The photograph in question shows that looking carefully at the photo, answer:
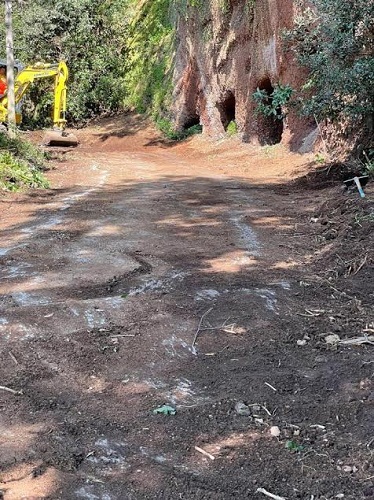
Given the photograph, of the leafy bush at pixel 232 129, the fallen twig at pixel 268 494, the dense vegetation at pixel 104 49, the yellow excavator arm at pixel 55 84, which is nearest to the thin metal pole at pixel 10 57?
the yellow excavator arm at pixel 55 84

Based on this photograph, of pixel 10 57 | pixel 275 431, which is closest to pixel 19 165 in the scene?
pixel 10 57

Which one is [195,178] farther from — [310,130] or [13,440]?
[13,440]

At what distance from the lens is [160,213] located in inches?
379

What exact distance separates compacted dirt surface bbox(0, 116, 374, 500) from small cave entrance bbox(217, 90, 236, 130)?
13.4 meters

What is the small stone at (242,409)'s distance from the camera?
3643 mm

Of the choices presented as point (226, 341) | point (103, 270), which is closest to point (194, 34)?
point (103, 270)

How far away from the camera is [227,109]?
22266 millimetres

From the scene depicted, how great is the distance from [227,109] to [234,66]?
6.37 feet

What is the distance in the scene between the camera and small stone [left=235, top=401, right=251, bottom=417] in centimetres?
364

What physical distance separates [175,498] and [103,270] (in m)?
3.68

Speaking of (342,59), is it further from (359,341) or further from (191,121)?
(191,121)

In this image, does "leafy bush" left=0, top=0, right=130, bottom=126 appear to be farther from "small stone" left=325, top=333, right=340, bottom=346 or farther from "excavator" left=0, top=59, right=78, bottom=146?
"small stone" left=325, top=333, right=340, bottom=346

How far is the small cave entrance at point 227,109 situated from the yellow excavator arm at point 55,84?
18.5 ft

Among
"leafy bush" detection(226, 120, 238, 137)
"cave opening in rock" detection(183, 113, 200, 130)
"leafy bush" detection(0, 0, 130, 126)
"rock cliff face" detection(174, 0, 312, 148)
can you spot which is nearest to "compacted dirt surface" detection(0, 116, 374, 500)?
"rock cliff face" detection(174, 0, 312, 148)
